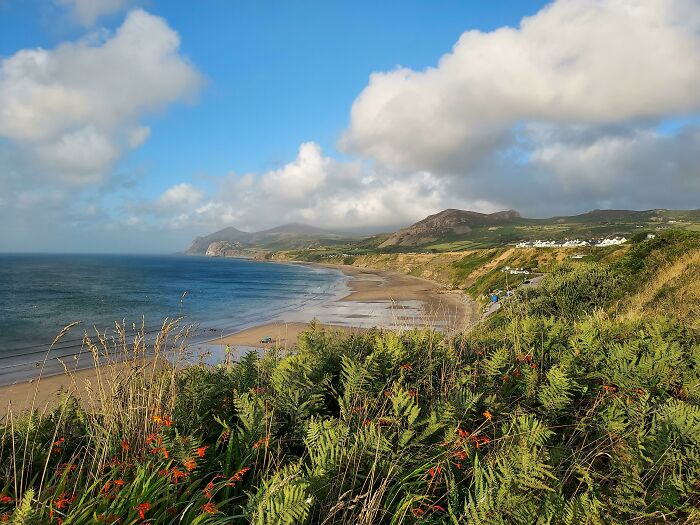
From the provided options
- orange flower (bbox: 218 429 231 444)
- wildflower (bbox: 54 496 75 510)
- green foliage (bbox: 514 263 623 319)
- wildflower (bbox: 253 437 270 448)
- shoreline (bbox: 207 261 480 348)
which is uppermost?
wildflower (bbox: 54 496 75 510)

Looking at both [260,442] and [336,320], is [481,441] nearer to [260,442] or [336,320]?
[260,442]

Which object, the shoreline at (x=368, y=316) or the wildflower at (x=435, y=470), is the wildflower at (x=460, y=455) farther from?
the shoreline at (x=368, y=316)

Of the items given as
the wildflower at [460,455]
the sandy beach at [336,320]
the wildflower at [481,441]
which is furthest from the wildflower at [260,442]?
the sandy beach at [336,320]

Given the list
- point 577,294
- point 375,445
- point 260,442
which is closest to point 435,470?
point 375,445

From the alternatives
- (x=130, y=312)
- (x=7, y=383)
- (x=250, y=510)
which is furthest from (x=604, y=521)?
(x=130, y=312)

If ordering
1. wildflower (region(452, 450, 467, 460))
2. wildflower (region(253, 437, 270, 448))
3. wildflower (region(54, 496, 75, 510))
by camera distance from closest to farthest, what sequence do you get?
wildflower (region(54, 496, 75, 510)) < wildflower (region(452, 450, 467, 460)) < wildflower (region(253, 437, 270, 448))

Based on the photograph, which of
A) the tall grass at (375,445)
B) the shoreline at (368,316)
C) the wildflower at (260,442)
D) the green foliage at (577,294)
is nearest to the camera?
the tall grass at (375,445)

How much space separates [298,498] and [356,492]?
91cm

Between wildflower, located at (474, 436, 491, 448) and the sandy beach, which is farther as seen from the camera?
the sandy beach

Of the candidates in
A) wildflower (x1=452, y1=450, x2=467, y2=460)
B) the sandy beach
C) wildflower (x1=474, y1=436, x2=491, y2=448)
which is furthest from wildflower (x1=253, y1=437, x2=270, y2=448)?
the sandy beach

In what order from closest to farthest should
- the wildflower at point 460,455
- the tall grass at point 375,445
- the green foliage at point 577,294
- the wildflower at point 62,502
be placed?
the wildflower at point 62,502, the tall grass at point 375,445, the wildflower at point 460,455, the green foliage at point 577,294

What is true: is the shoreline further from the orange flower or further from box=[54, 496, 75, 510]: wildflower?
box=[54, 496, 75, 510]: wildflower

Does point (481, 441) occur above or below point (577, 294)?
above

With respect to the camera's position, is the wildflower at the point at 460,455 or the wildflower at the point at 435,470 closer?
the wildflower at the point at 435,470
